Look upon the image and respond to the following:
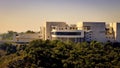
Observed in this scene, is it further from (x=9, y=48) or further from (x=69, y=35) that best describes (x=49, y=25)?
(x=9, y=48)

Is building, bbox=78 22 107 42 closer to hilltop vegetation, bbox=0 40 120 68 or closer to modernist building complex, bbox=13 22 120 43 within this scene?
modernist building complex, bbox=13 22 120 43

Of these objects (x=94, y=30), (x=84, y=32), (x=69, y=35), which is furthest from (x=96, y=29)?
(x=69, y=35)

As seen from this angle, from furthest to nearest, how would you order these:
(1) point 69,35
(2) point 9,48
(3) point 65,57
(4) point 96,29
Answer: (2) point 9,48, (4) point 96,29, (1) point 69,35, (3) point 65,57

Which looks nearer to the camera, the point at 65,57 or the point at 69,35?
the point at 65,57

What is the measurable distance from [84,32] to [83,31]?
34cm

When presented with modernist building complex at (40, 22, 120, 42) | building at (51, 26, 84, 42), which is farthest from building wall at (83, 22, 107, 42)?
building at (51, 26, 84, 42)

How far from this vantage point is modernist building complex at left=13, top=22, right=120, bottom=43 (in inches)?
977

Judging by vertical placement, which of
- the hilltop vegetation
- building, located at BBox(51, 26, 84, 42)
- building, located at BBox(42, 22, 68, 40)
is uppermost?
building, located at BBox(42, 22, 68, 40)

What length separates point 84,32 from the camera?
25000 mm

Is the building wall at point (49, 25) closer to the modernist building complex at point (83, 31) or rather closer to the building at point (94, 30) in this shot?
the modernist building complex at point (83, 31)

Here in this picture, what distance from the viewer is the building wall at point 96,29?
25.2 meters

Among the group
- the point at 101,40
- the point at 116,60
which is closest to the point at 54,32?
the point at 101,40

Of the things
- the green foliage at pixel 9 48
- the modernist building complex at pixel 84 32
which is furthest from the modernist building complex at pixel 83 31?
the green foliage at pixel 9 48

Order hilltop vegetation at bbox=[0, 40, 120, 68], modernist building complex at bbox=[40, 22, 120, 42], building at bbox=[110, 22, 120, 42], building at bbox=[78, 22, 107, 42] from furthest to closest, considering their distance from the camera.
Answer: building at bbox=[110, 22, 120, 42] < building at bbox=[78, 22, 107, 42] < modernist building complex at bbox=[40, 22, 120, 42] < hilltop vegetation at bbox=[0, 40, 120, 68]
